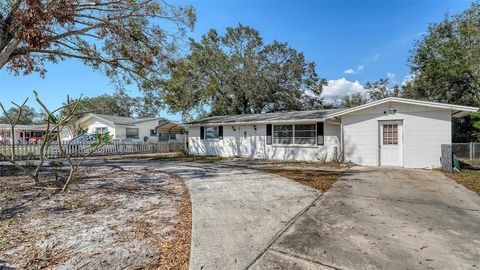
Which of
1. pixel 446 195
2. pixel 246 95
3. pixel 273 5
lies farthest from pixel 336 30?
pixel 446 195

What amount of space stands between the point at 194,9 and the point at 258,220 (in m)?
8.46

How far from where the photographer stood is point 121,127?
22.9 metres

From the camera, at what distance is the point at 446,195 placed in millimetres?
5535

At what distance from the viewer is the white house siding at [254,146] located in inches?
492

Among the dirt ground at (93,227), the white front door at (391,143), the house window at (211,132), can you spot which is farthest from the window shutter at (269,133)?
the dirt ground at (93,227)

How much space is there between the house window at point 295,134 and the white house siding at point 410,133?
226 cm

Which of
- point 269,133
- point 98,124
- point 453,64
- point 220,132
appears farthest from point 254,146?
point 98,124

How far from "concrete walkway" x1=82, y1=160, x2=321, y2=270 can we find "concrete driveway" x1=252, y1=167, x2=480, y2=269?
0.71 ft

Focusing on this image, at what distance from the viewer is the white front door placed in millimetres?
10180

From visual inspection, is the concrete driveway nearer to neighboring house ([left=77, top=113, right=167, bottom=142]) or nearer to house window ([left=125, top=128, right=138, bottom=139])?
neighboring house ([left=77, top=113, right=167, bottom=142])

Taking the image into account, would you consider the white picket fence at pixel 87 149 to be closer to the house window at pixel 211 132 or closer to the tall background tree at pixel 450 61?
the house window at pixel 211 132

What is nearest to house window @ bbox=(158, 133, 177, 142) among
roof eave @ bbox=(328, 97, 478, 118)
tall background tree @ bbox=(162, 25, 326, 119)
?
tall background tree @ bbox=(162, 25, 326, 119)

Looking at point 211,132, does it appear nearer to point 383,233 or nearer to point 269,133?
point 269,133

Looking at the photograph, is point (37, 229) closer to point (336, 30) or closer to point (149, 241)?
point (149, 241)
